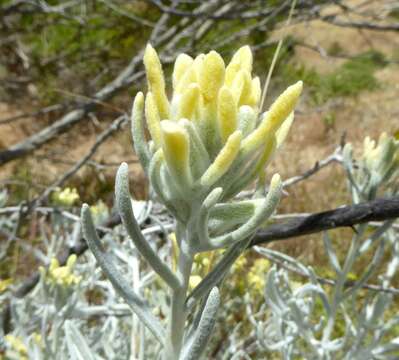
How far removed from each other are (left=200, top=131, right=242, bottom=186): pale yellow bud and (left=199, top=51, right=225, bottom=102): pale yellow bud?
0.06m

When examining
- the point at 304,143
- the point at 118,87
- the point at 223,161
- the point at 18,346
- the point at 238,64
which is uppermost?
the point at 304,143

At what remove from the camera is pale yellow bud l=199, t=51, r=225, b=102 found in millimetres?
514

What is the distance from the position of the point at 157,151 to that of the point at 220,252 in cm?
57

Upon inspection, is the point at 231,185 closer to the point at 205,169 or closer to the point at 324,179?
the point at 205,169

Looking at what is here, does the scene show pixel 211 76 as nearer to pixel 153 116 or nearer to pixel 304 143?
pixel 153 116

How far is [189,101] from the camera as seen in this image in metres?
0.51

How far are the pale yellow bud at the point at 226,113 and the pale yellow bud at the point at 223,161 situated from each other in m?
0.03

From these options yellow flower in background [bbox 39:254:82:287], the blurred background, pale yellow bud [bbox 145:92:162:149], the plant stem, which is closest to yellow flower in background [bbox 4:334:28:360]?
yellow flower in background [bbox 39:254:82:287]

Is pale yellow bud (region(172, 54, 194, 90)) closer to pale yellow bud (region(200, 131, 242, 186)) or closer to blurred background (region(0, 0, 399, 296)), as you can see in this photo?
pale yellow bud (region(200, 131, 242, 186))

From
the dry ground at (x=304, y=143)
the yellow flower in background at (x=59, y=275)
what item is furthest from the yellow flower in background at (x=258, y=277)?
the dry ground at (x=304, y=143)

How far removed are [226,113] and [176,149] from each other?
6 cm

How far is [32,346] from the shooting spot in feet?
3.65

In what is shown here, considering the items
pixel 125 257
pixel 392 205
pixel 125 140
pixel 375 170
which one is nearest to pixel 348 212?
pixel 392 205

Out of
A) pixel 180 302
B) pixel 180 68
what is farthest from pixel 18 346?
pixel 180 68
